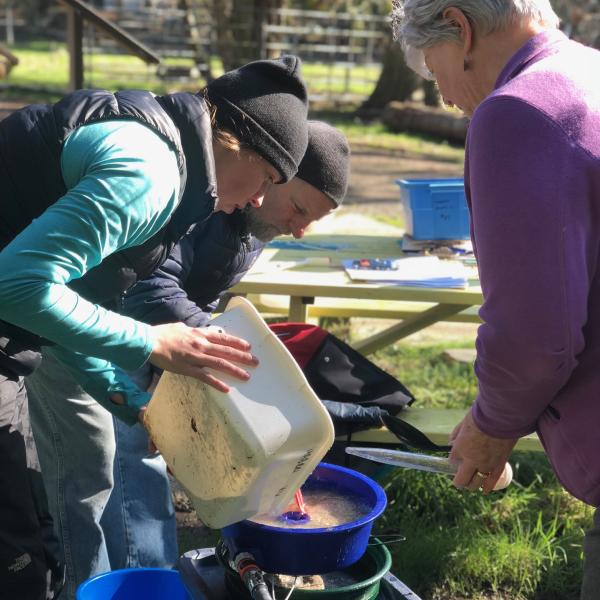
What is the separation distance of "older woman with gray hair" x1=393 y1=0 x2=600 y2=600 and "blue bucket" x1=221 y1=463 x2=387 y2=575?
393 mm

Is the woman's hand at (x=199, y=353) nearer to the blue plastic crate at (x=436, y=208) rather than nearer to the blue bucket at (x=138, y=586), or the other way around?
the blue bucket at (x=138, y=586)

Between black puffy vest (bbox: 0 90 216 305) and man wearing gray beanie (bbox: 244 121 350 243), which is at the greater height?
black puffy vest (bbox: 0 90 216 305)

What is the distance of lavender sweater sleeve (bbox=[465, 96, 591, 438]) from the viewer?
1686mm

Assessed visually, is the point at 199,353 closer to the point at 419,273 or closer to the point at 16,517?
the point at 16,517

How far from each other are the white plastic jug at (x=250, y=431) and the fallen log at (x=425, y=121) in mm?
12709

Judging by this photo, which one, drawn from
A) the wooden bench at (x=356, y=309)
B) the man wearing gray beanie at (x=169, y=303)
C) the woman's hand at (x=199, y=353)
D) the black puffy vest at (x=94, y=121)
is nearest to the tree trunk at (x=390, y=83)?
the wooden bench at (x=356, y=309)

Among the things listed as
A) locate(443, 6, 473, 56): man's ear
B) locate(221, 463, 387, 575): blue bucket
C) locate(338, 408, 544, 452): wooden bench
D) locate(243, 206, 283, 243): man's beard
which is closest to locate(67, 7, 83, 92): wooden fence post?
locate(243, 206, 283, 243): man's beard

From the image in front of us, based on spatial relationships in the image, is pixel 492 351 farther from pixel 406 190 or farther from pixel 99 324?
pixel 406 190

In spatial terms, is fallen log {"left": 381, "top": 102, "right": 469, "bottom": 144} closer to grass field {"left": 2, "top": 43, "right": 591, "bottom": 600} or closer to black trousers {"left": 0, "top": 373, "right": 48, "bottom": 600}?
grass field {"left": 2, "top": 43, "right": 591, "bottom": 600}

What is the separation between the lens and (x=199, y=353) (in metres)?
2.00

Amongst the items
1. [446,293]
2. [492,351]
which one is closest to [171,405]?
[492,351]

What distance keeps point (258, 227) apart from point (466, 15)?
4.61 feet

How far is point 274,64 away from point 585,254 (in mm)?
1090

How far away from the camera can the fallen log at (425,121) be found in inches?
582
